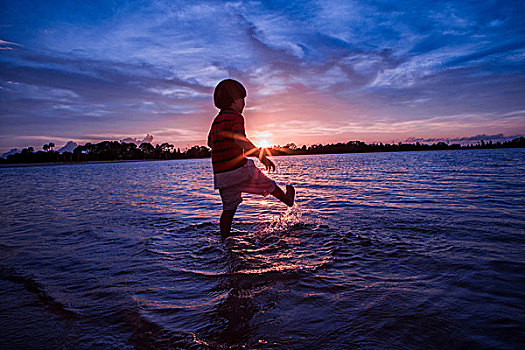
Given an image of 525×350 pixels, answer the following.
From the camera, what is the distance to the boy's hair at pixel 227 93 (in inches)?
172

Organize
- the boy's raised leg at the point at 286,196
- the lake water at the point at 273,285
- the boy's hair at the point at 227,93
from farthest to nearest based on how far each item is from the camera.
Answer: the boy's raised leg at the point at 286,196 → the boy's hair at the point at 227,93 → the lake water at the point at 273,285

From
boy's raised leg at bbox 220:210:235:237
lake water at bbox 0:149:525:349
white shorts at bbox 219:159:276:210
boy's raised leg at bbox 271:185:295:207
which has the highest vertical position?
white shorts at bbox 219:159:276:210

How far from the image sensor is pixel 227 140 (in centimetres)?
435

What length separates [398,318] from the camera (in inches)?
87.9

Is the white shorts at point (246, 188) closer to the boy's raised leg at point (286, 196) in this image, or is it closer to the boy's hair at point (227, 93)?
the boy's raised leg at point (286, 196)

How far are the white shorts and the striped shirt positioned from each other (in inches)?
11.0

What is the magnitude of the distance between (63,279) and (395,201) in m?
8.21

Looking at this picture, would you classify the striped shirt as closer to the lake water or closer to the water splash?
the lake water

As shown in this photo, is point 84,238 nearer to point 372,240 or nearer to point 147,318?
point 147,318

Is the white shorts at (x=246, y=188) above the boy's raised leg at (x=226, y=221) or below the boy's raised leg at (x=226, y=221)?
above

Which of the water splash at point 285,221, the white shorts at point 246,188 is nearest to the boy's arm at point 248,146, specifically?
the white shorts at point 246,188

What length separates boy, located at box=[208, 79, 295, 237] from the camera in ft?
13.9

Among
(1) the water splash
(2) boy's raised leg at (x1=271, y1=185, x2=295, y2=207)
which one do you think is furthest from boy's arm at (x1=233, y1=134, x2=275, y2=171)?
(1) the water splash

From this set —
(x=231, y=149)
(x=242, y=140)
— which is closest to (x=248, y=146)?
(x=242, y=140)
